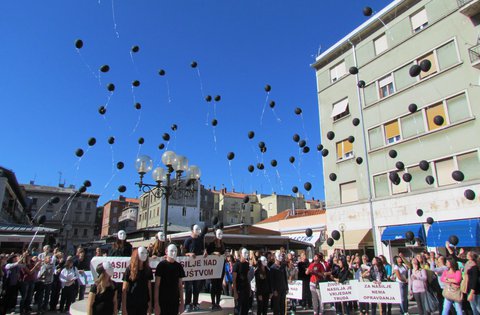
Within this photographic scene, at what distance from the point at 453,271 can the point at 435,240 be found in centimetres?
1156

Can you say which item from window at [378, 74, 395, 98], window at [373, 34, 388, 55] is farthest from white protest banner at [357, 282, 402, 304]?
window at [373, 34, 388, 55]

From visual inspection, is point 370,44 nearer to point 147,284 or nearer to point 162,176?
point 162,176

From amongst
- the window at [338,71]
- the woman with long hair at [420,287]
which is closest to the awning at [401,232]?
the woman with long hair at [420,287]

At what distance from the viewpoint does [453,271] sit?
337 inches

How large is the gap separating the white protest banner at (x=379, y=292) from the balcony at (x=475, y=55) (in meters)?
14.5

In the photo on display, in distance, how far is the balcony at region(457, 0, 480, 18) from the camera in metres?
18.5

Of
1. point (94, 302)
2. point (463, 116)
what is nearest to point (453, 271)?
point (94, 302)

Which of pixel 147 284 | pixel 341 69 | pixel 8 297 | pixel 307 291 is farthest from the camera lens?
pixel 341 69

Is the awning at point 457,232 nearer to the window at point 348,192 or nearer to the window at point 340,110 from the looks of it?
the window at point 348,192

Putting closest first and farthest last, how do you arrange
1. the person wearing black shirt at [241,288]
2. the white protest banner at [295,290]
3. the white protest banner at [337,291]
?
the person wearing black shirt at [241,288] < the white protest banner at [337,291] < the white protest banner at [295,290]

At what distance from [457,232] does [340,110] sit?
12.0 metres

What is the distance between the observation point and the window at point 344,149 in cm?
2573

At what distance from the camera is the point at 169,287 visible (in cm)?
608

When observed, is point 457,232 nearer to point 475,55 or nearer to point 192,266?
point 475,55
